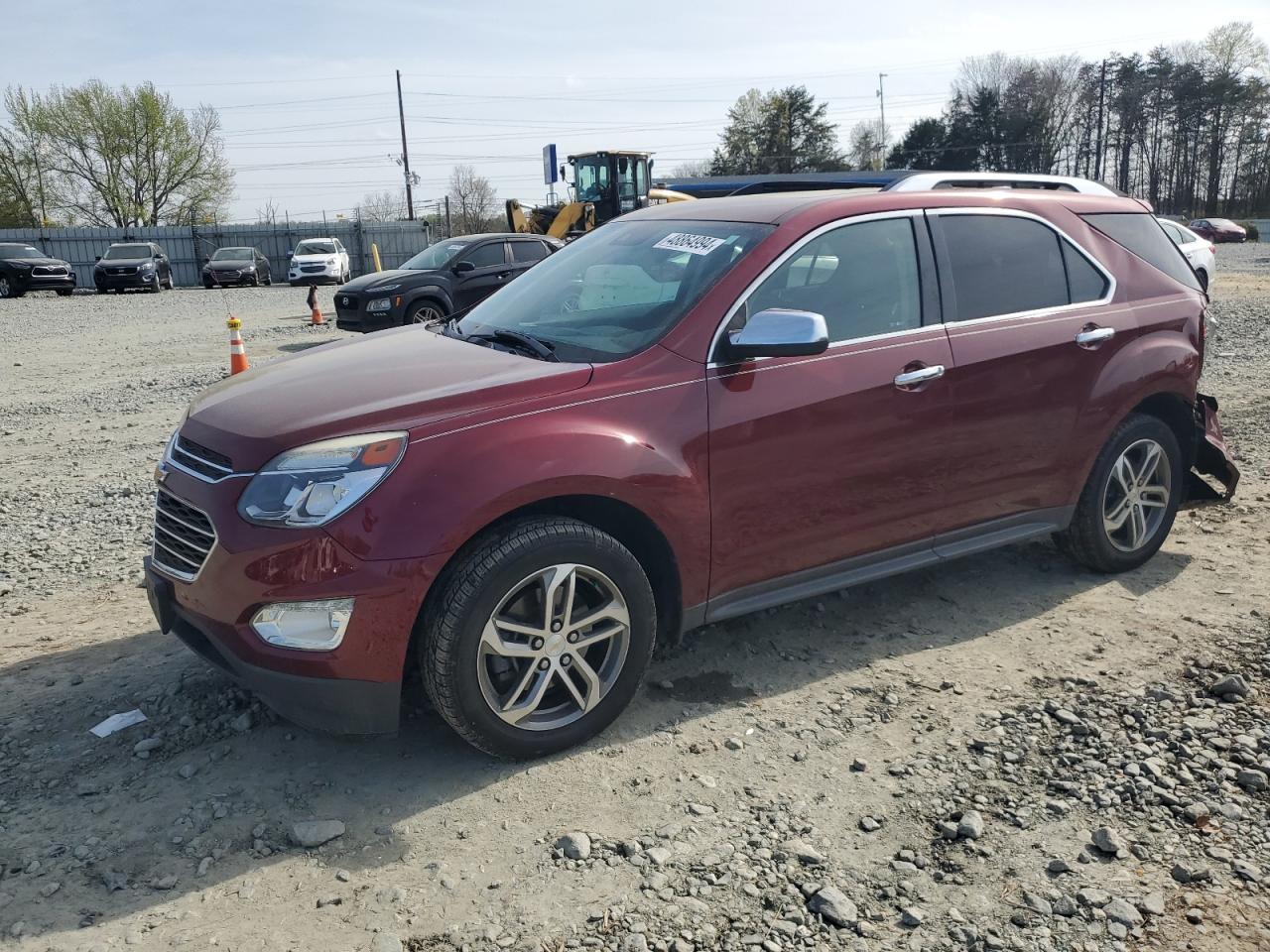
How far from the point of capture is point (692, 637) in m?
4.47

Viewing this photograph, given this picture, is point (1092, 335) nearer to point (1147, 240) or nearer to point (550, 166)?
point (1147, 240)

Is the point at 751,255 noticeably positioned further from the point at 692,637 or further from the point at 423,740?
the point at 423,740

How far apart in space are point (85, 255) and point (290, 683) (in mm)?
44523

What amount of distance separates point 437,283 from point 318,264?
20183 millimetres

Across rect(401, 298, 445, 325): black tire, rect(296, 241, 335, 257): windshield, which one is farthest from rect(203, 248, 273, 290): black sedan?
rect(401, 298, 445, 325): black tire

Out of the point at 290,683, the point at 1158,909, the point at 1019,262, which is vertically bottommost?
the point at 1158,909

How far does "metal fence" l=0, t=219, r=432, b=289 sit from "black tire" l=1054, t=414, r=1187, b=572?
37.5m

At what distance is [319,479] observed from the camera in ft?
10.2

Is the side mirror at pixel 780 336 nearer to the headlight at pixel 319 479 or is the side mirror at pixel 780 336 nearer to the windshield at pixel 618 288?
the windshield at pixel 618 288

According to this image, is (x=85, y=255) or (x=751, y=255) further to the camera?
(x=85, y=255)

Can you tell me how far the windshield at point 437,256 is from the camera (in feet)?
52.1

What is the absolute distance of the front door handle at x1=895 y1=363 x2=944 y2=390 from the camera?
4.07 meters

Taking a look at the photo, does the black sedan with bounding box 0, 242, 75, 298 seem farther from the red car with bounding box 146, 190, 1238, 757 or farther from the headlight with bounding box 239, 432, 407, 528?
the headlight with bounding box 239, 432, 407, 528

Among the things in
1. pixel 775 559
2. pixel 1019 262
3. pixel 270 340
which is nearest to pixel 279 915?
pixel 775 559
